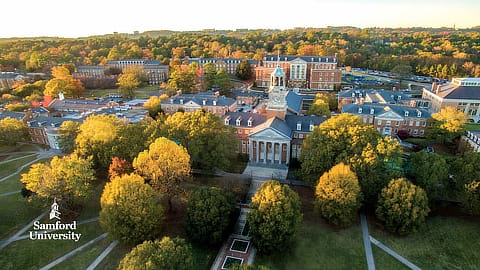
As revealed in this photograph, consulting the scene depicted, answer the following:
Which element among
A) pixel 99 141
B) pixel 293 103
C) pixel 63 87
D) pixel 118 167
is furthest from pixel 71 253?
pixel 63 87

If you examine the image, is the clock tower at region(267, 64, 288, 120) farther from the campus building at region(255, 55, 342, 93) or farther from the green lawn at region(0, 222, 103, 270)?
the campus building at region(255, 55, 342, 93)

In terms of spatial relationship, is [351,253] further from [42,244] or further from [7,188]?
[7,188]

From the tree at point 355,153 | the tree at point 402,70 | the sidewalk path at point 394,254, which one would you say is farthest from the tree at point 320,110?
the tree at point 402,70

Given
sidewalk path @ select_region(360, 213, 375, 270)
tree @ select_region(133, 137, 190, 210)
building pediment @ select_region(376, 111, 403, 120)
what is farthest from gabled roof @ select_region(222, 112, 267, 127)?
building pediment @ select_region(376, 111, 403, 120)

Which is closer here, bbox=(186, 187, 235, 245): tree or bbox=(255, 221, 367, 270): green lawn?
bbox=(255, 221, 367, 270): green lawn

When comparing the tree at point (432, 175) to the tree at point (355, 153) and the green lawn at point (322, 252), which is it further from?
the green lawn at point (322, 252)

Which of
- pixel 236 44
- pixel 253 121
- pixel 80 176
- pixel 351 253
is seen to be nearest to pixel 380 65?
pixel 236 44
